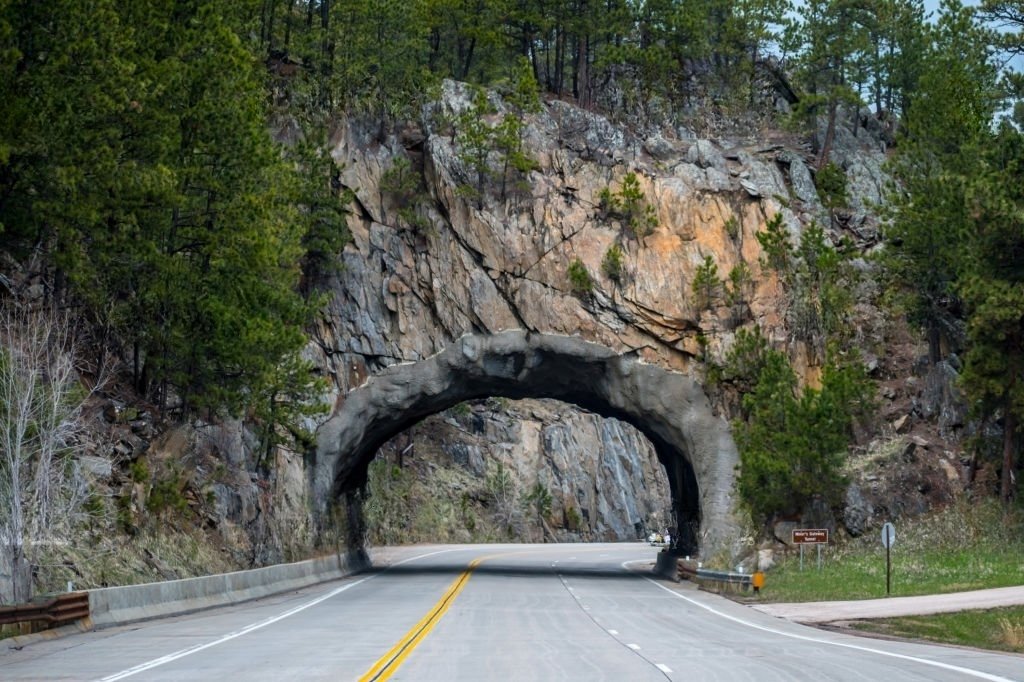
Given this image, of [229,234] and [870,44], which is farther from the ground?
[870,44]

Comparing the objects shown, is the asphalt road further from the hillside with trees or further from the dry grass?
the hillside with trees

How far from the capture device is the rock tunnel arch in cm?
4134

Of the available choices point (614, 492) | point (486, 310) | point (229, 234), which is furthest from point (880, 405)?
point (614, 492)

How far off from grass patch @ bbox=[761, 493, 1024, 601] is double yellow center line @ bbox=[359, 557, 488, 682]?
8741 mm

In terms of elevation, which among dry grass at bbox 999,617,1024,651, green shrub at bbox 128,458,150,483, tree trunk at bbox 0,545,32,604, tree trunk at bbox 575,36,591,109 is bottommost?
dry grass at bbox 999,617,1024,651

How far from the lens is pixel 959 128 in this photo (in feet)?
124

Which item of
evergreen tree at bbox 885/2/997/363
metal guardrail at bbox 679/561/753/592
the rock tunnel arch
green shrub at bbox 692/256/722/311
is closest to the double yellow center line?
metal guardrail at bbox 679/561/753/592

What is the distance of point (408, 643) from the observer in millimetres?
17516

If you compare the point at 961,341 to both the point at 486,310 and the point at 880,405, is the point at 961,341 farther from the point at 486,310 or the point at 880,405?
the point at 486,310

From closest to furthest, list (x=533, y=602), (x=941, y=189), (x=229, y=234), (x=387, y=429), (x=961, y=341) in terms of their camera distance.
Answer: (x=533, y=602) < (x=229, y=234) < (x=941, y=189) < (x=961, y=341) < (x=387, y=429)

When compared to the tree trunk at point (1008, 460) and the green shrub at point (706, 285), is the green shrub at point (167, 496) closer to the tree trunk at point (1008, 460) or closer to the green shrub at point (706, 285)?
the green shrub at point (706, 285)

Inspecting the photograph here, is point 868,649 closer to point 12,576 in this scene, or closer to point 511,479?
point 12,576

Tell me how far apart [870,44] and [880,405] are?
1898 cm

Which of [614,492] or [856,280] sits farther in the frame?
[614,492]
